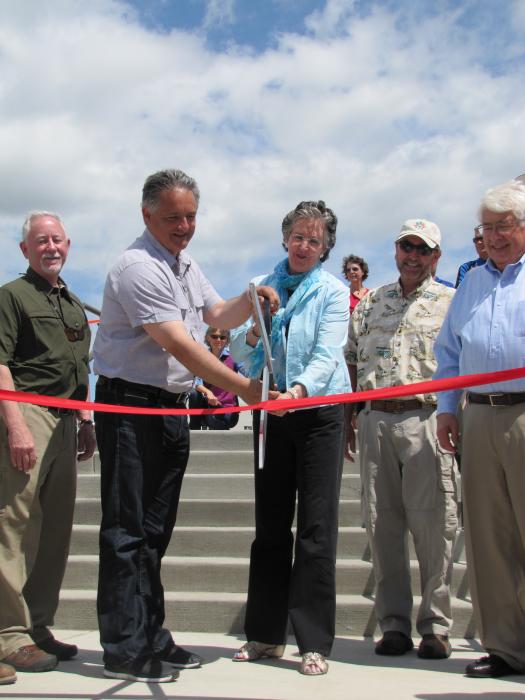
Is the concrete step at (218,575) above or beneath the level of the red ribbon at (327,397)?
beneath

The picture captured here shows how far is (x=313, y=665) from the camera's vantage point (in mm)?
3596

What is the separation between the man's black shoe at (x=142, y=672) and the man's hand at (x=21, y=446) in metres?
0.90

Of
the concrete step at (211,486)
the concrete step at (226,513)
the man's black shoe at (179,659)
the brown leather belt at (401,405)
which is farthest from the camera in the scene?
the concrete step at (211,486)

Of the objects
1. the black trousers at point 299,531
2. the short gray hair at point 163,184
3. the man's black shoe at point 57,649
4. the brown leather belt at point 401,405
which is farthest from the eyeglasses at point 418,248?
the man's black shoe at point 57,649

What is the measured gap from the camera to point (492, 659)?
356cm

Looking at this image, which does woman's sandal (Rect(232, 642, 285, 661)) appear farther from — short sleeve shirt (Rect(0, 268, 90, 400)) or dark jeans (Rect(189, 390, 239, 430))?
dark jeans (Rect(189, 390, 239, 430))

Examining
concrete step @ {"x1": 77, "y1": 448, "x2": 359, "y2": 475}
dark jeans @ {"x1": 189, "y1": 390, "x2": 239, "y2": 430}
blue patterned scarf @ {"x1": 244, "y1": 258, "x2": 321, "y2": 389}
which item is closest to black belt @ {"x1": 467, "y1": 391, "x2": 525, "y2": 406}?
blue patterned scarf @ {"x1": 244, "y1": 258, "x2": 321, "y2": 389}

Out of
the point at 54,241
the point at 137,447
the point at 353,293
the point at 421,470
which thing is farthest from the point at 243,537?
the point at 353,293

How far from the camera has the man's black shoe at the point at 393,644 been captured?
13.0 ft

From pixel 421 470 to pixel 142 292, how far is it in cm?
157

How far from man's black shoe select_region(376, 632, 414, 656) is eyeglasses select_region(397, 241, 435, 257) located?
5.96ft

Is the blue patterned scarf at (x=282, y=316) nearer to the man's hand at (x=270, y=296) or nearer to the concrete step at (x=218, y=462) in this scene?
the man's hand at (x=270, y=296)

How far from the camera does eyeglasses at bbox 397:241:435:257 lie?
4277 mm

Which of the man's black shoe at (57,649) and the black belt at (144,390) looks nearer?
the black belt at (144,390)
